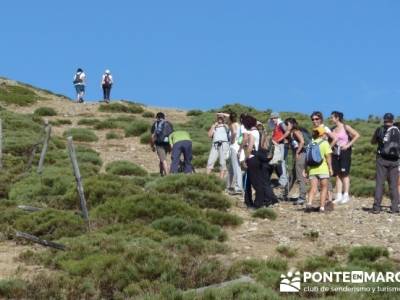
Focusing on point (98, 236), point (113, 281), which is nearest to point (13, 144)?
point (98, 236)

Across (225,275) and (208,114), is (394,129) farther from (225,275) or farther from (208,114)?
(208,114)

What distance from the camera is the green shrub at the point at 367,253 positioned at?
11745 mm

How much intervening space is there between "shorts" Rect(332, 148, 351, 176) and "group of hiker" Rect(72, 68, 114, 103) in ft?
89.5

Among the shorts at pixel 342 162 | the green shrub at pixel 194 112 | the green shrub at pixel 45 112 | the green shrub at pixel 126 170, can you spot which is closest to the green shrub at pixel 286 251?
the shorts at pixel 342 162

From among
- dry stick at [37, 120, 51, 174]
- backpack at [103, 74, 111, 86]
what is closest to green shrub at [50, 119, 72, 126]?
backpack at [103, 74, 111, 86]

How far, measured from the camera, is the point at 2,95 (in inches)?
1811

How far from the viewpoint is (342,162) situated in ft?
53.9

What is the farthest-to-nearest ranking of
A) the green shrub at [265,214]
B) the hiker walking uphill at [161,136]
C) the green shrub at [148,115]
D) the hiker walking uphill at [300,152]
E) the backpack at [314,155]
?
1. the green shrub at [148,115]
2. the hiker walking uphill at [161,136]
3. the hiker walking uphill at [300,152]
4. the backpack at [314,155]
5. the green shrub at [265,214]

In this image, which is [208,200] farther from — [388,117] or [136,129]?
[136,129]

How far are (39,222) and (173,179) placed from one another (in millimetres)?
4335

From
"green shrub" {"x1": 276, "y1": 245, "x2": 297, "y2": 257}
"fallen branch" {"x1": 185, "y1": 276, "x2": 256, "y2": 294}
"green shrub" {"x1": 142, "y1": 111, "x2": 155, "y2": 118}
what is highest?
"green shrub" {"x1": 142, "y1": 111, "x2": 155, "y2": 118}

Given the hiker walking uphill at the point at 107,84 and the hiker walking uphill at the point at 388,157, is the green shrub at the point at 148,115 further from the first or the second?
the hiker walking uphill at the point at 388,157

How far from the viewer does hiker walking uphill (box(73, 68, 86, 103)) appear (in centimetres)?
4200

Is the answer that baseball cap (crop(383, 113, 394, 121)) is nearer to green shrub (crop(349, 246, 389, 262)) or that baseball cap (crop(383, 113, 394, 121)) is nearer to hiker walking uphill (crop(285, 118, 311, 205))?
hiker walking uphill (crop(285, 118, 311, 205))
